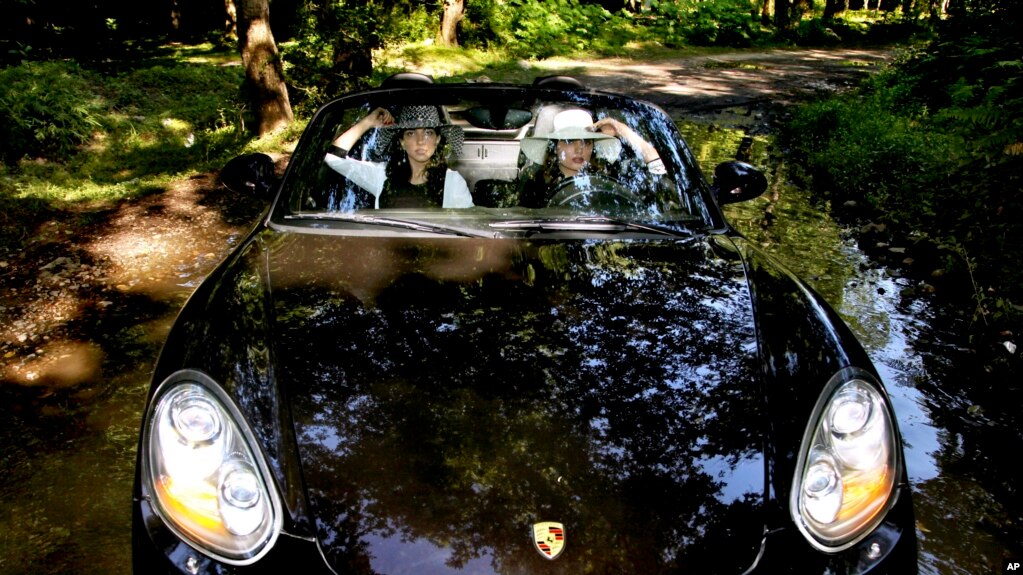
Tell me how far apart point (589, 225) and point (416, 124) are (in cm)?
99

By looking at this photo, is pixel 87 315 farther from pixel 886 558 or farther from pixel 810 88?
pixel 810 88

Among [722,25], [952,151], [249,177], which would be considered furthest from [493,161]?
[722,25]

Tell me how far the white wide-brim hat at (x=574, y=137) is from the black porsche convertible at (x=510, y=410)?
0.48 m

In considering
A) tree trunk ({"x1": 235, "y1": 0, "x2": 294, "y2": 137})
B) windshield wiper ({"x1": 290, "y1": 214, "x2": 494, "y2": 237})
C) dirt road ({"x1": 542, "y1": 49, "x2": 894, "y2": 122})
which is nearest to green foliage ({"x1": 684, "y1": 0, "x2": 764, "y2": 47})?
dirt road ({"x1": 542, "y1": 49, "x2": 894, "y2": 122})

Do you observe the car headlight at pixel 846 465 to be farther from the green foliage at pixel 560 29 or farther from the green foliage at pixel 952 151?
the green foliage at pixel 560 29

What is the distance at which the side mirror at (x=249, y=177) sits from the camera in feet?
10.2

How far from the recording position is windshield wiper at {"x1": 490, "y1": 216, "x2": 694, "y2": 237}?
107 inches

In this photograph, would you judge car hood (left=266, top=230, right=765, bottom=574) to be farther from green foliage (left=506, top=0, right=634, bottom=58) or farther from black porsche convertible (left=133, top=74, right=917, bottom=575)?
green foliage (left=506, top=0, right=634, bottom=58)

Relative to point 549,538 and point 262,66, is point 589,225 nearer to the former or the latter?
point 549,538

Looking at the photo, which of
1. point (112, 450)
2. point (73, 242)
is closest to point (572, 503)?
point (112, 450)

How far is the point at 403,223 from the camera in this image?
2686 millimetres

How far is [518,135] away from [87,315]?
291 centimetres

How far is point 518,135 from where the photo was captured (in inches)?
129

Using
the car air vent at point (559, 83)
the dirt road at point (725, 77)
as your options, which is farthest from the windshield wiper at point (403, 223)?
the dirt road at point (725, 77)
